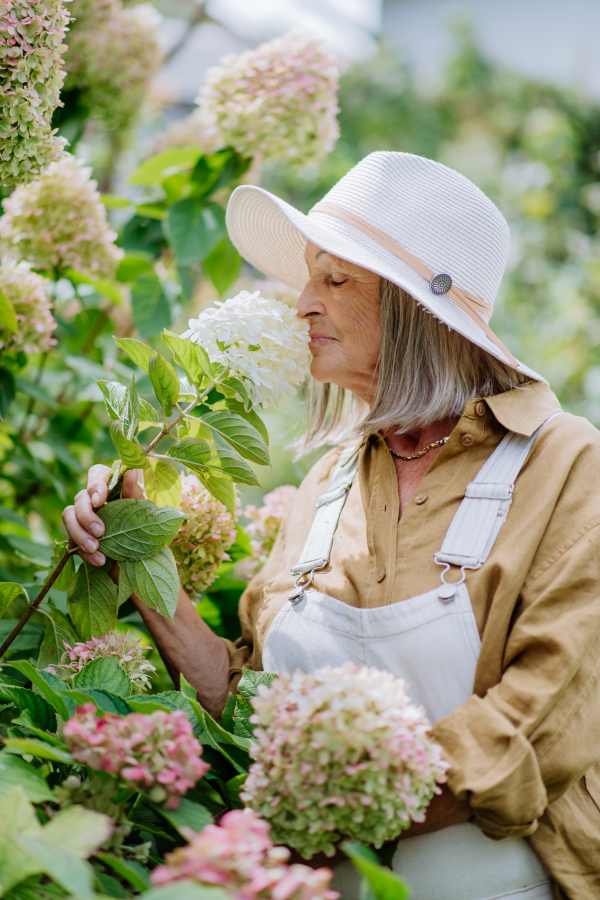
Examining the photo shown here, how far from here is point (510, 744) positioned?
2.93ft

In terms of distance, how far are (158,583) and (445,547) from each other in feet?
1.40

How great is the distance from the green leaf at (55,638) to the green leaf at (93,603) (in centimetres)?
5

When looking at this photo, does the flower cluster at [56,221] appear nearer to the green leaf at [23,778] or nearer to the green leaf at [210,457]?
the green leaf at [210,457]

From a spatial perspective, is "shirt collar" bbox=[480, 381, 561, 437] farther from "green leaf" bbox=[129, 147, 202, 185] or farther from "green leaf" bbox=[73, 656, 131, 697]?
"green leaf" bbox=[129, 147, 202, 185]

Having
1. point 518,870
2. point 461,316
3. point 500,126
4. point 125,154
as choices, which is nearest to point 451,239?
point 461,316

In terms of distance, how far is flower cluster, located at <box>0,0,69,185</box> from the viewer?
1.02 m

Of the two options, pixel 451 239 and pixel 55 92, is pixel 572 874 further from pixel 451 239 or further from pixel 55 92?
pixel 55 92

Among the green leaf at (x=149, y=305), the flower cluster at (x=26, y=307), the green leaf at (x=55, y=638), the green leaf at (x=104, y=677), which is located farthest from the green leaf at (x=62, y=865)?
the green leaf at (x=149, y=305)

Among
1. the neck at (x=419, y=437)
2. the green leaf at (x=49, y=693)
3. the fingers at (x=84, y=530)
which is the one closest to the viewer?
the green leaf at (x=49, y=693)

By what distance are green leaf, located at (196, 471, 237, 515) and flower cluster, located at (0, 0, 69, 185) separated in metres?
0.54

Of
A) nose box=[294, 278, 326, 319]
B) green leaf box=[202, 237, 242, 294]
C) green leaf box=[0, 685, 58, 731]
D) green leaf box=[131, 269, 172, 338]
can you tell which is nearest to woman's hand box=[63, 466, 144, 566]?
green leaf box=[0, 685, 58, 731]

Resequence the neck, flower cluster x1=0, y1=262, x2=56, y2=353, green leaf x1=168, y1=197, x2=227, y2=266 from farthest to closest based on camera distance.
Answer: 1. green leaf x1=168, y1=197, x2=227, y2=266
2. flower cluster x1=0, y1=262, x2=56, y2=353
3. the neck

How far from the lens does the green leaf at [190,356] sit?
1.05m

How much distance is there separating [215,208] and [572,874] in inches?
62.7
